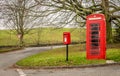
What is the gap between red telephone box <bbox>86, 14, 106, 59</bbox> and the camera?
17.3m

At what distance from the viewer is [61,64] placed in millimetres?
16531

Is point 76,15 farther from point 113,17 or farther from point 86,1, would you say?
point 113,17

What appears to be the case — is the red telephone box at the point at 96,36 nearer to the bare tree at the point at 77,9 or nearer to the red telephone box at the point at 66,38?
the red telephone box at the point at 66,38

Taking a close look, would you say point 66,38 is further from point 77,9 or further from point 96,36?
point 77,9

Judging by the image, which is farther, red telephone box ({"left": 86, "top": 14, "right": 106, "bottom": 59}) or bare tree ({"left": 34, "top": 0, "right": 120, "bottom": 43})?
bare tree ({"left": 34, "top": 0, "right": 120, "bottom": 43})

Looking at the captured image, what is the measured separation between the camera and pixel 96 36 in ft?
57.8

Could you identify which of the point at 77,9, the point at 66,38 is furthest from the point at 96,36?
the point at 77,9

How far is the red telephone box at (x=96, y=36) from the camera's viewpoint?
56.8 ft

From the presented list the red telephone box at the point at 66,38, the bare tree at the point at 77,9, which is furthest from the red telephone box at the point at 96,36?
the bare tree at the point at 77,9

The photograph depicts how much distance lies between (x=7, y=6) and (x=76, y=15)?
646 centimetres

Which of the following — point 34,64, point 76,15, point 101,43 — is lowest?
point 34,64

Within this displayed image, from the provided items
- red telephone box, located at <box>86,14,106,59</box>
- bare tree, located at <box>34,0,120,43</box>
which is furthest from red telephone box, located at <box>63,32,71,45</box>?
bare tree, located at <box>34,0,120,43</box>

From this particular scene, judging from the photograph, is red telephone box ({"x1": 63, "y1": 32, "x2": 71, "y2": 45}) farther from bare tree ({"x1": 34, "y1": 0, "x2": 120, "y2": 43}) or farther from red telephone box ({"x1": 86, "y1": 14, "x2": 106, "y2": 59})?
bare tree ({"x1": 34, "y1": 0, "x2": 120, "y2": 43})

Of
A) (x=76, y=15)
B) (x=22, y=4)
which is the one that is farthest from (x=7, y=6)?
(x=76, y=15)
